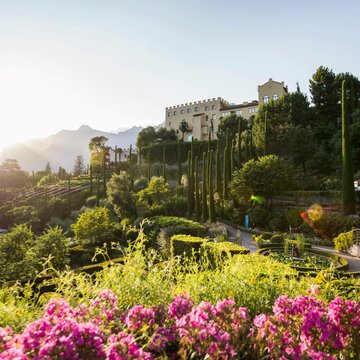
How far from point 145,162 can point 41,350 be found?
55.0m

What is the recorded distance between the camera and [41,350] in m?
2.08

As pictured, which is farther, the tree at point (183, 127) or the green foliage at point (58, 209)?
the tree at point (183, 127)

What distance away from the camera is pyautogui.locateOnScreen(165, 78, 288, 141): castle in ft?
174

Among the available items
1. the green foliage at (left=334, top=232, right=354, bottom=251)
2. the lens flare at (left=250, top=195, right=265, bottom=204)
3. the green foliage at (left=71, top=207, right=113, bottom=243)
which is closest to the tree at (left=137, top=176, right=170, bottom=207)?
the lens flare at (left=250, top=195, right=265, bottom=204)

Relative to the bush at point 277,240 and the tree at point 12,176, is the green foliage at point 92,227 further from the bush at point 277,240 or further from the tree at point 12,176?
the tree at point 12,176

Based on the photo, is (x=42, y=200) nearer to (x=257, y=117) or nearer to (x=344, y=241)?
(x=257, y=117)

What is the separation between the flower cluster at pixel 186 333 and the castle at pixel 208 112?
5325 cm

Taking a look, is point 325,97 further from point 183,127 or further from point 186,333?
point 186,333

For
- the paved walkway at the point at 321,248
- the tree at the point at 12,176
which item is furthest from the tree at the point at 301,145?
the tree at the point at 12,176

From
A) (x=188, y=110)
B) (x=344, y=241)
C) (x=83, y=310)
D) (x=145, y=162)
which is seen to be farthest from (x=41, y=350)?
(x=188, y=110)

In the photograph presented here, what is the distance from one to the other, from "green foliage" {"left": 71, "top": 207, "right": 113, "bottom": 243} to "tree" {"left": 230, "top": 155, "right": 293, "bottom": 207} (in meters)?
11.4

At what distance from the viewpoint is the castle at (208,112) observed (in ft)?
174

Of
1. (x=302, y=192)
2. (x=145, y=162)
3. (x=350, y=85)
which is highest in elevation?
(x=350, y=85)

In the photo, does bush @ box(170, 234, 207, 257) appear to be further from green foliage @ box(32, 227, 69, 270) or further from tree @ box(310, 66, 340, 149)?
tree @ box(310, 66, 340, 149)
